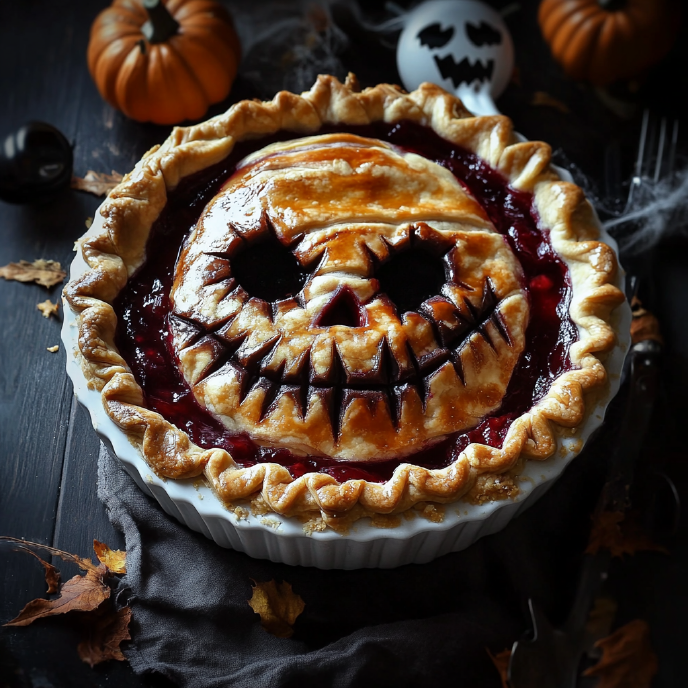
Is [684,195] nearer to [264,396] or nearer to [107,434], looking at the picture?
[264,396]

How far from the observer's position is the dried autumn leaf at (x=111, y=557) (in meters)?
2.87

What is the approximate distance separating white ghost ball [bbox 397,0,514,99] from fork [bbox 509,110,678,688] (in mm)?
766

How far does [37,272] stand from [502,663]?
8.03ft

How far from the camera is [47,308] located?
3434 millimetres

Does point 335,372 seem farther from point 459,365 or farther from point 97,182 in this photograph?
point 97,182

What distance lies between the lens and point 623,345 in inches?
111

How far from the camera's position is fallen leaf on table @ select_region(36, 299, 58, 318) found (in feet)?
11.2

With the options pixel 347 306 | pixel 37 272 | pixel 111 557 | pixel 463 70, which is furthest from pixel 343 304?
pixel 463 70

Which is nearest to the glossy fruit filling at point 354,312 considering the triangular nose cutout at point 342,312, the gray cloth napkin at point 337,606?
the triangular nose cutout at point 342,312

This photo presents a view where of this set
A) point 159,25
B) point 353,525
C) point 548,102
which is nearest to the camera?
point 353,525

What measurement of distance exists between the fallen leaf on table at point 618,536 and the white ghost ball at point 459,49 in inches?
79.1

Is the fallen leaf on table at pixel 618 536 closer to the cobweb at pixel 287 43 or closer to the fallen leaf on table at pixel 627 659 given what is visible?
the fallen leaf on table at pixel 627 659

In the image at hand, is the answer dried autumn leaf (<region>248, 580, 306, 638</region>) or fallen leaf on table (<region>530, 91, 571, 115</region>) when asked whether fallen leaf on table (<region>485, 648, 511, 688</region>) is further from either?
fallen leaf on table (<region>530, 91, 571, 115</region>)

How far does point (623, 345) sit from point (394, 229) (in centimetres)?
89
